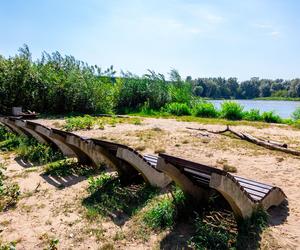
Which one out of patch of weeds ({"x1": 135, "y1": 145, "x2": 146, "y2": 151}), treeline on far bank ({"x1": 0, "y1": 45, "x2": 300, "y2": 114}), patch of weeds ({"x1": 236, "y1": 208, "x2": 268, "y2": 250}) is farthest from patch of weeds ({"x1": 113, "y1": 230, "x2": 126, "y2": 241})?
treeline on far bank ({"x1": 0, "y1": 45, "x2": 300, "y2": 114})

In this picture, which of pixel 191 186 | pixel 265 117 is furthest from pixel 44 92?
pixel 191 186

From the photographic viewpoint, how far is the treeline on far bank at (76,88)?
1312 centimetres

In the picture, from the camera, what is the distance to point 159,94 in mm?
17281

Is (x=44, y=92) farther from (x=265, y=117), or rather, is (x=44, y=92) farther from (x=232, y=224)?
(x=232, y=224)

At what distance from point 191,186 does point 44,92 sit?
1151 cm

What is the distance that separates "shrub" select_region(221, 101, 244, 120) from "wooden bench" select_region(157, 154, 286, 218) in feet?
33.8

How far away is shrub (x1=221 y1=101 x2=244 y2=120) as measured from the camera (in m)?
14.0

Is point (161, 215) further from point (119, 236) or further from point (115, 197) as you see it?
point (115, 197)

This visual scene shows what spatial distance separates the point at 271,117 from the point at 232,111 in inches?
65.0

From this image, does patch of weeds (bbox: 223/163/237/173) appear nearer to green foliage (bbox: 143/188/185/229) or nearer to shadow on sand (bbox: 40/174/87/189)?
green foliage (bbox: 143/188/185/229)

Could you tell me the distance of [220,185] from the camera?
2.82m

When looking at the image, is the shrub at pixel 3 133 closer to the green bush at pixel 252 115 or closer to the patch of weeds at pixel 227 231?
the patch of weeds at pixel 227 231

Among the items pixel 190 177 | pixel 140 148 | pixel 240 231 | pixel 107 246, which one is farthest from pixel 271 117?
pixel 107 246

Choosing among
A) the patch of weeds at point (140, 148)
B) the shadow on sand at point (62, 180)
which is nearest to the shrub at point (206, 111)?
the patch of weeds at point (140, 148)
